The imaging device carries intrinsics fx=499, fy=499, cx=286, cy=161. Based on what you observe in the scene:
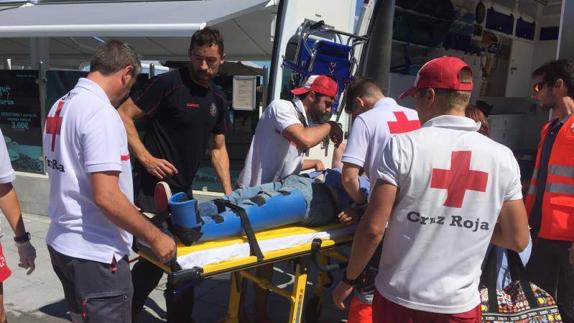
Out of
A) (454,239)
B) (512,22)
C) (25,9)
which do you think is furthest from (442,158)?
(25,9)

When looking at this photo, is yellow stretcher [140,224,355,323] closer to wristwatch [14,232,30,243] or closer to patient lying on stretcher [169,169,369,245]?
patient lying on stretcher [169,169,369,245]

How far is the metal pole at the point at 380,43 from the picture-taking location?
4.53 meters

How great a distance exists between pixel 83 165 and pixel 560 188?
247cm

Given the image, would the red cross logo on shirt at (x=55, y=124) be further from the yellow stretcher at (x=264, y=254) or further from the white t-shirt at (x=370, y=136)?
the white t-shirt at (x=370, y=136)

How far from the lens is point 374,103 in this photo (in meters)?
2.80

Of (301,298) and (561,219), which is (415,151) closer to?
(301,298)

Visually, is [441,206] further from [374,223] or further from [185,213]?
[185,213]

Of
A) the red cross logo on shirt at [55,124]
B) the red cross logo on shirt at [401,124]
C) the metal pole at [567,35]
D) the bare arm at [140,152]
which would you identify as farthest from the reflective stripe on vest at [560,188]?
the red cross logo on shirt at [55,124]

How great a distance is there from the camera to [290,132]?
294cm

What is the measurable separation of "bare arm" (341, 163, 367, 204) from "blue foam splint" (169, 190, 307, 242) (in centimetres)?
27

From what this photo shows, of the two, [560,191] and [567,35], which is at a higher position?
[567,35]

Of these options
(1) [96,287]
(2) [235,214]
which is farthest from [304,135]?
(1) [96,287]

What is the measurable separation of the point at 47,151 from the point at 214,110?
134cm

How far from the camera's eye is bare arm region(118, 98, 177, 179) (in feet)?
9.78
